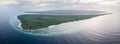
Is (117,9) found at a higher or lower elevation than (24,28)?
higher

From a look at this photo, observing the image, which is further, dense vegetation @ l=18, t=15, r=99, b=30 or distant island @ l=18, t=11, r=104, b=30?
distant island @ l=18, t=11, r=104, b=30

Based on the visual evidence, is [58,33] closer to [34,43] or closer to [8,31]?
[34,43]

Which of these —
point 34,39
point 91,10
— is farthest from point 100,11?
point 34,39

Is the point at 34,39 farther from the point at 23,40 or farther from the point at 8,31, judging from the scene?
the point at 8,31

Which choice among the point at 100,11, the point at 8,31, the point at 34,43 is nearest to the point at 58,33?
the point at 34,43

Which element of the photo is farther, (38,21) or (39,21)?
(38,21)

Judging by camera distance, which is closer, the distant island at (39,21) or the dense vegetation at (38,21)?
the dense vegetation at (38,21)

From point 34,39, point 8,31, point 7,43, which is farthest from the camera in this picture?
point 8,31

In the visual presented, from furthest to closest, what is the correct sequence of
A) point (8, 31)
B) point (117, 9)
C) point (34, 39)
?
point (117, 9) → point (8, 31) → point (34, 39)

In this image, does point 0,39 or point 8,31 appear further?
point 8,31
